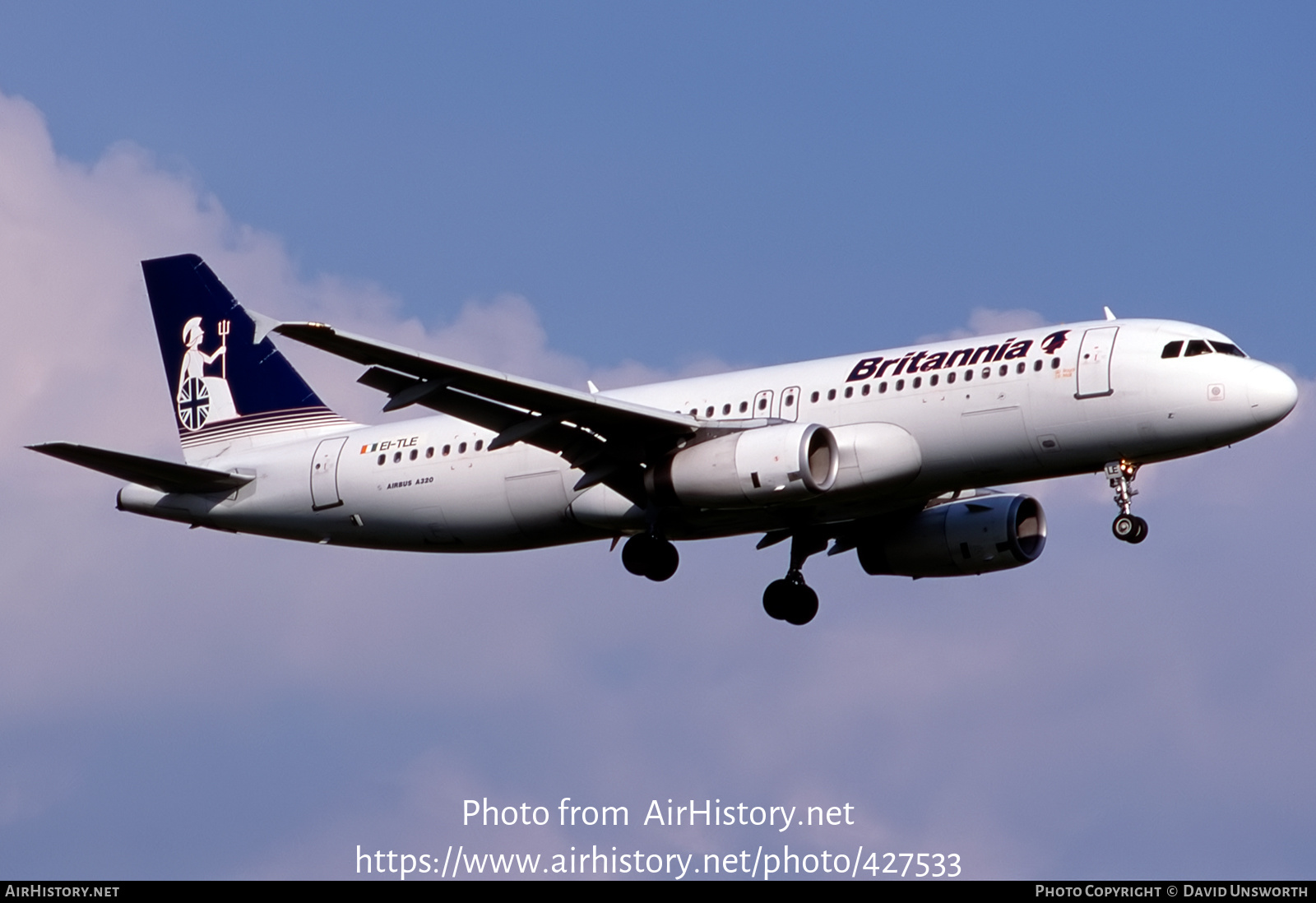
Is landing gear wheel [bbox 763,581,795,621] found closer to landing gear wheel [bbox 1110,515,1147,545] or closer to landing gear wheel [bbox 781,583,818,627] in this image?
landing gear wheel [bbox 781,583,818,627]

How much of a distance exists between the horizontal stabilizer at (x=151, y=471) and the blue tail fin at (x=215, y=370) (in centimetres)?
223

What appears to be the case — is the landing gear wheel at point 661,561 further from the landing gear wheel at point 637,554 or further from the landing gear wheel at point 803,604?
the landing gear wheel at point 803,604

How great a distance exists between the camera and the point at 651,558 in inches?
1517

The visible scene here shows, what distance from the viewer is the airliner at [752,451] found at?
115 ft

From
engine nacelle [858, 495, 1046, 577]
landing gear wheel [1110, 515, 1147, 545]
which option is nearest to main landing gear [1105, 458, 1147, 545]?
landing gear wheel [1110, 515, 1147, 545]

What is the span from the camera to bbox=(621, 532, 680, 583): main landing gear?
38500 millimetres

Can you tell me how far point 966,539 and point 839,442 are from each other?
6.14m

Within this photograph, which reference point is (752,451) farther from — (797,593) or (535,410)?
(797,593)

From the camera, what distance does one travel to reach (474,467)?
40094 millimetres

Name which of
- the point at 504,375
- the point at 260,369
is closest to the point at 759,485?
the point at 504,375

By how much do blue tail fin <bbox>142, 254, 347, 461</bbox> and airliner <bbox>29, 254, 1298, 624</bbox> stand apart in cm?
13

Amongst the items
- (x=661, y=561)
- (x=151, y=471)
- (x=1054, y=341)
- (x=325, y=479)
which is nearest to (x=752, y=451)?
(x=661, y=561)

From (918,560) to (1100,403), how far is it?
25.0ft

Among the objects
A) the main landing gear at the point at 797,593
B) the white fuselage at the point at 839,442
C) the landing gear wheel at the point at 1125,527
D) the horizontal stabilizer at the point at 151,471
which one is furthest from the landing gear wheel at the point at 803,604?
the horizontal stabilizer at the point at 151,471
